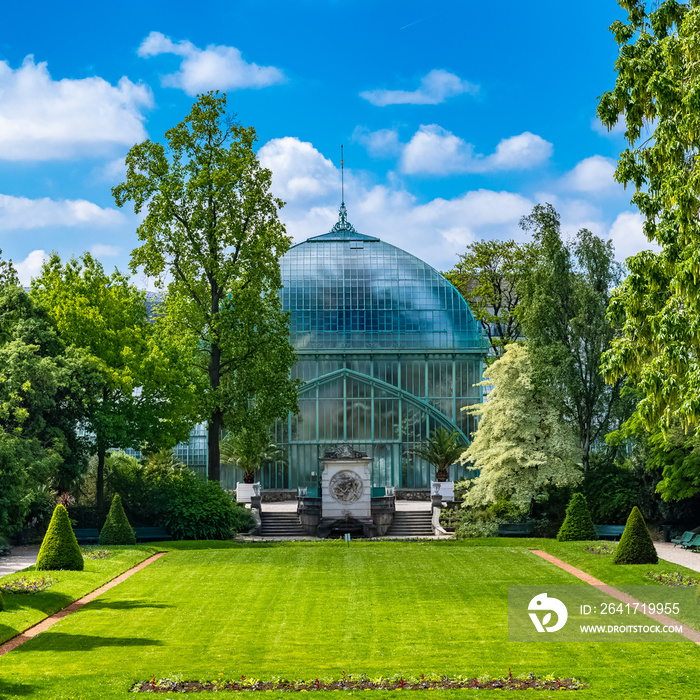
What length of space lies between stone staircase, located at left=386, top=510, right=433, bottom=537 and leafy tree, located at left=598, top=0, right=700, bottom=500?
20.7 metres

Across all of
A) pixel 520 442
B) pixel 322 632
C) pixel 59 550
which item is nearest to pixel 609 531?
pixel 520 442

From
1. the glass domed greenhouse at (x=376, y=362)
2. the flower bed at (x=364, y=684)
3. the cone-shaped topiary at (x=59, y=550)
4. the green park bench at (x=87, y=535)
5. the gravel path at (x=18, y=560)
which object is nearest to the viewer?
the flower bed at (x=364, y=684)

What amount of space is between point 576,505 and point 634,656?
14468 millimetres

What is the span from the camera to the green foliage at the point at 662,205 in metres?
13.0

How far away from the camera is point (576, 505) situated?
28.2m

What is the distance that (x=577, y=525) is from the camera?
2777cm

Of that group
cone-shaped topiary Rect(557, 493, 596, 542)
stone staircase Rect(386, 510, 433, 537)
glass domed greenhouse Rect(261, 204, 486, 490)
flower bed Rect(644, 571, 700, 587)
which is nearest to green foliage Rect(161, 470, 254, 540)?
stone staircase Rect(386, 510, 433, 537)

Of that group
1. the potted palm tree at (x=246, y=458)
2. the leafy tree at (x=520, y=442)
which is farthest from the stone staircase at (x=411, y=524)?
the potted palm tree at (x=246, y=458)

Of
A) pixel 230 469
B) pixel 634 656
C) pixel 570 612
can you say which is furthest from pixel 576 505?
pixel 230 469

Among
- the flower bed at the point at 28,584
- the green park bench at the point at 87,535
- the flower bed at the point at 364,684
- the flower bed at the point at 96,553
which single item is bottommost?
the flower bed at the point at 364,684

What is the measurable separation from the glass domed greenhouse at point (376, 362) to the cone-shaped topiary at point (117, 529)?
46.3ft

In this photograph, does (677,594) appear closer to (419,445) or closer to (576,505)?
(576,505)

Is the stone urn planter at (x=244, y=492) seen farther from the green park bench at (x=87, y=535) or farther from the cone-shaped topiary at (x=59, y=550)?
the cone-shaped topiary at (x=59, y=550)

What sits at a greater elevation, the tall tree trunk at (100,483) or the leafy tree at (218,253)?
the leafy tree at (218,253)
